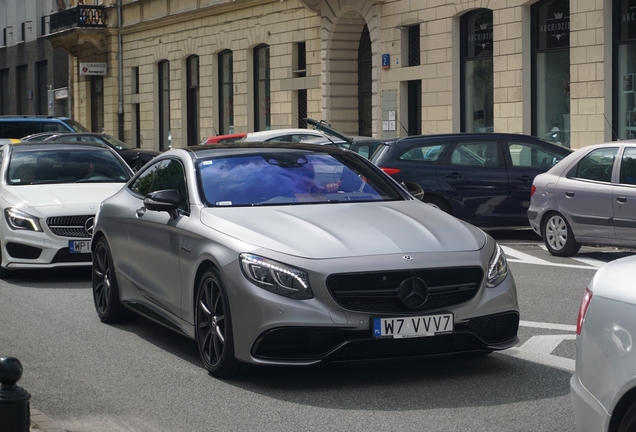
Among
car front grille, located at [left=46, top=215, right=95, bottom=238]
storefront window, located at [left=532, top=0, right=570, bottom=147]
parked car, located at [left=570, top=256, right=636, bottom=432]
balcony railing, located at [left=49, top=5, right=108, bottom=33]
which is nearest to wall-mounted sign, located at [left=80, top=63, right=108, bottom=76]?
balcony railing, located at [left=49, top=5, right=108, bottom=33]

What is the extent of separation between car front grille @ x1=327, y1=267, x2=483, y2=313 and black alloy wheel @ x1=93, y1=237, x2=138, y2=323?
3.22 metres

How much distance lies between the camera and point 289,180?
8141 mm

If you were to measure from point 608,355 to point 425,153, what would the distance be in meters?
13.1

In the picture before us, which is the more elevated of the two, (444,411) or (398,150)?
(398,150)

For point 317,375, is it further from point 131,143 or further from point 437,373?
point 131,143

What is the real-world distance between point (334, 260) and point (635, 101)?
1699 centimetres

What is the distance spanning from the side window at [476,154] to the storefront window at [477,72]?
9.23m

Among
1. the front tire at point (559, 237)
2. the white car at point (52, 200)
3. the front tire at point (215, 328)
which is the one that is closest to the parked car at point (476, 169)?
the front tire at point (559, 237)

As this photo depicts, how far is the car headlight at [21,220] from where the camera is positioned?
40.0ft

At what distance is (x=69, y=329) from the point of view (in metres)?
9.31

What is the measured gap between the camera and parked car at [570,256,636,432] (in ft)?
13.8

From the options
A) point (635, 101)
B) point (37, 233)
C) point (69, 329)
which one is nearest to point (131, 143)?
point (635, 101)

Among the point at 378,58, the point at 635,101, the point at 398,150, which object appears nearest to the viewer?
the point at 398,150

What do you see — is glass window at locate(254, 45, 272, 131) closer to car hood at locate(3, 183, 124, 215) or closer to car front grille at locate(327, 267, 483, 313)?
car hood at locate(3, 183, 124, 215)
